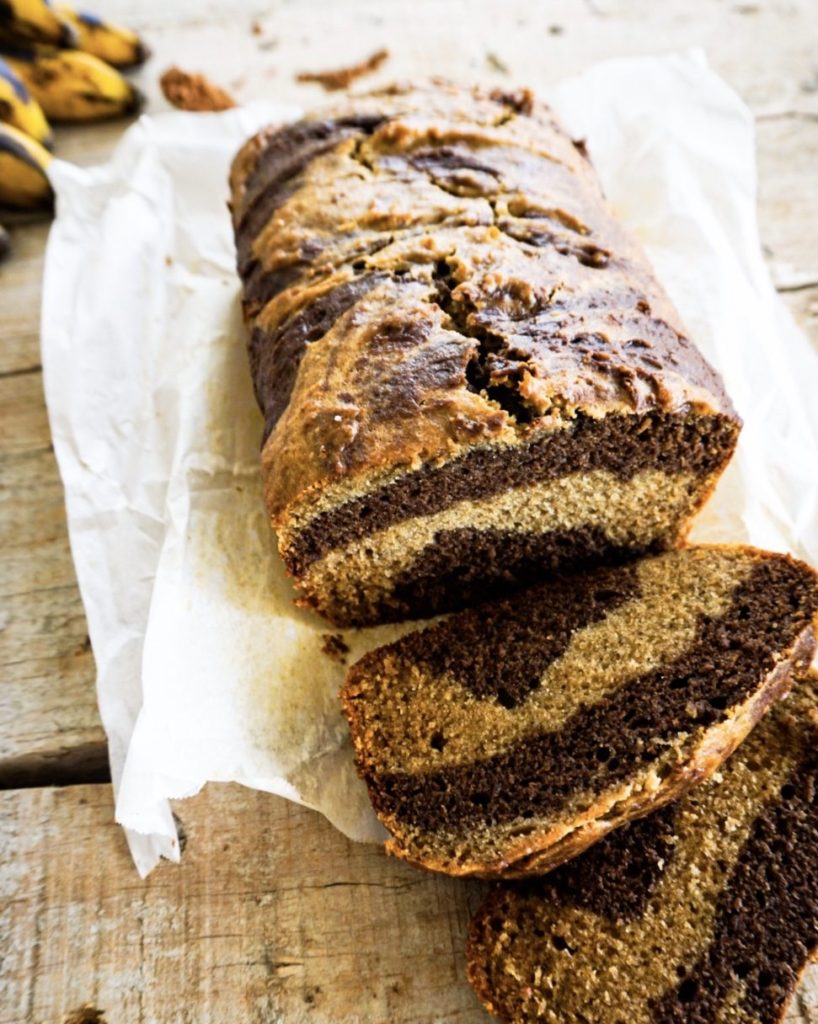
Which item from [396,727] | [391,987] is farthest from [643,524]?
[391,987]

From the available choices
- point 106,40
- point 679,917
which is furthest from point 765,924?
point 106,40

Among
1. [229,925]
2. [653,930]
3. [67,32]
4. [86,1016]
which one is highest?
[67,32]

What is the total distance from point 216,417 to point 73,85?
5.47 feet

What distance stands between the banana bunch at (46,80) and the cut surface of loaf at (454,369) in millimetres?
1101

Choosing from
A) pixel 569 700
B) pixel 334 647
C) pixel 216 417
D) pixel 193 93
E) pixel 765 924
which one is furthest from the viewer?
pixel 193 93

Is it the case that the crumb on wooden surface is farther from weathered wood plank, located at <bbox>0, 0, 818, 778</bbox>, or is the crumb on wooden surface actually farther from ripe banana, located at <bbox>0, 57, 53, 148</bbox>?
ripe banana, located at <bbox>0, 57, 53, 148</bbox>

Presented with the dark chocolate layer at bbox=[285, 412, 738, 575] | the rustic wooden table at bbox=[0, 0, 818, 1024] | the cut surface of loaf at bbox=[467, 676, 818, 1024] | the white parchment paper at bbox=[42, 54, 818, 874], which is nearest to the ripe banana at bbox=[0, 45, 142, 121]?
the white parchment paper at bbox=[42, 54, 818, 874]

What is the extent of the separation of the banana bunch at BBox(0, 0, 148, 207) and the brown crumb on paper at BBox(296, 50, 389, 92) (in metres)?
0.67

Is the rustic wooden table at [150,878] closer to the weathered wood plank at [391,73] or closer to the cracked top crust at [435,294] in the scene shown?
the weathered wood plank at [391,73]

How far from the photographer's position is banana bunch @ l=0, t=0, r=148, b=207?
10.6ft

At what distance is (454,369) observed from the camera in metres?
2.06

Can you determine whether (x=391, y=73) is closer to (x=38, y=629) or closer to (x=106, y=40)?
(x=106, y=40)

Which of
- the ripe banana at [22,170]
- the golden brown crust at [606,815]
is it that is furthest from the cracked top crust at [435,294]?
the ripe banana at [22,170]

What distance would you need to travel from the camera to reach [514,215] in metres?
2.38
